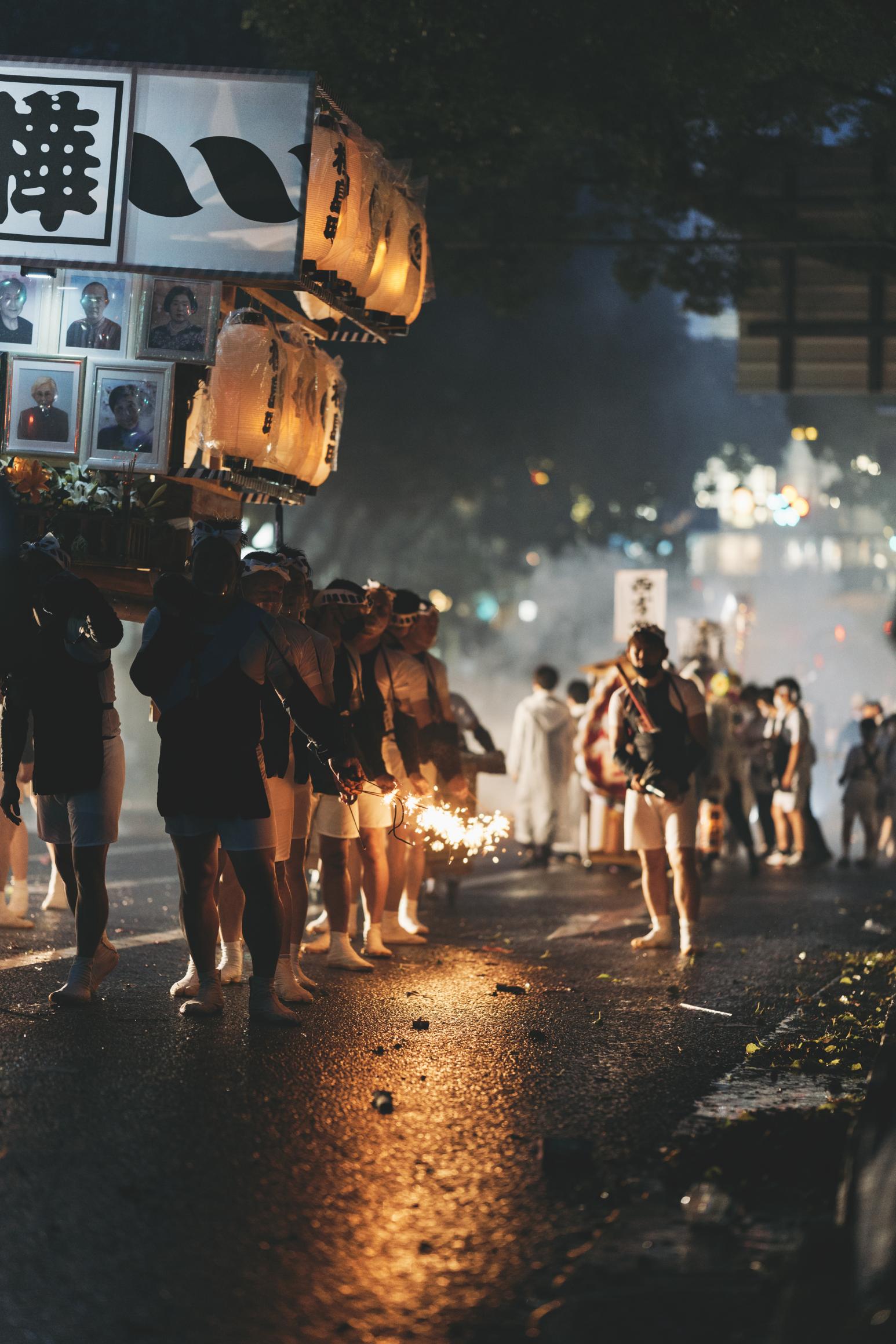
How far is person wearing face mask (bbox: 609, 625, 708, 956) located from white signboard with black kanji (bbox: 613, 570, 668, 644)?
427 inches

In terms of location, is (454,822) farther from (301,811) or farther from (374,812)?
(374,812)

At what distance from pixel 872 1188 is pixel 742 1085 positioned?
2329 mm

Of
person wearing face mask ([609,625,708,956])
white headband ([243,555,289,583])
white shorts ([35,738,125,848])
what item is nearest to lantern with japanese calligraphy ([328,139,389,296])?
person wearing face mask ([609,625,708,956])

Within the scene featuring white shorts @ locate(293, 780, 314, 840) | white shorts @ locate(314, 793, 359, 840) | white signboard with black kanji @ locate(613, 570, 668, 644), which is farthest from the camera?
white signboard with black kanji @ locate(613, 570, 668, 644)

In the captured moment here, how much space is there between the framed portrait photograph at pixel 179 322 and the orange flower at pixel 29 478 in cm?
101

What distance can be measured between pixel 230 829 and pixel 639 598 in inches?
602

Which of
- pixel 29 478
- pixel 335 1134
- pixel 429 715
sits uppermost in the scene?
pixel 29 478

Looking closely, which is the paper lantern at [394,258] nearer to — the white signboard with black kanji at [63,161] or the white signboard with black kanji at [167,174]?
the white signboard with black kanji at [167,174]

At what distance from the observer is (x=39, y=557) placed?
295 inches

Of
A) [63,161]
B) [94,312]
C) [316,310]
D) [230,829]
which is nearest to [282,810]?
[230,829]

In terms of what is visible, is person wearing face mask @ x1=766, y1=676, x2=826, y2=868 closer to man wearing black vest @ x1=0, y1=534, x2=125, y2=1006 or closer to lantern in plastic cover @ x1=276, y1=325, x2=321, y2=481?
lantern in plastic cover @ x1=276, y1=325, x2=321, y2=481

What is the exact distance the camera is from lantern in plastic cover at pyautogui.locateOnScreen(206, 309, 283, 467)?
31.8 feet

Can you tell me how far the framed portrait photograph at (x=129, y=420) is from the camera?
378 inches

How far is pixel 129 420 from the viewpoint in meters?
9.63
